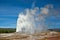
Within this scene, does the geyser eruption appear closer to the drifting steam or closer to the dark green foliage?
the drifting steam

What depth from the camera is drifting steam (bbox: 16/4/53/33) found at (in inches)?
73.9

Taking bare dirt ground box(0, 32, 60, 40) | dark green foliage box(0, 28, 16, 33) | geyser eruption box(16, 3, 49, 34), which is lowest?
bare dirt ground box(0, 32, 60, 40)

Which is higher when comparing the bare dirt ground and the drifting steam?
the drifting steam

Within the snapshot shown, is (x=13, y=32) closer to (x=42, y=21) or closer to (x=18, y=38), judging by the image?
(x=18, y=38)

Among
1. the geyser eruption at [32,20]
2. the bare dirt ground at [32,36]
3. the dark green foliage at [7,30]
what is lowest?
the bare dirt ground at [32,36]

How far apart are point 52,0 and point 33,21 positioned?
0.42 meters

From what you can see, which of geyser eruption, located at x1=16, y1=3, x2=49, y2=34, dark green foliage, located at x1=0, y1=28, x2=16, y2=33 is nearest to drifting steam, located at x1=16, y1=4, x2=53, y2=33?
geyser eruption, located at x1=16, y1=3, x2=49, y2=34

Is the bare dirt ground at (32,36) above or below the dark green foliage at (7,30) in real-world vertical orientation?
below

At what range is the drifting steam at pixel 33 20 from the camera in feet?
6.15

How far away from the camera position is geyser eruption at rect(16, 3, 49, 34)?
1.88m

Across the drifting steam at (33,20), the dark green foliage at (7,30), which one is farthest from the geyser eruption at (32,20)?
the dark green foliage at (7,30)

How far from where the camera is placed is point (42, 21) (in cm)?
189

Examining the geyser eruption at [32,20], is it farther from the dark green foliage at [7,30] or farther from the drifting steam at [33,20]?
the dark green foliage at [7,30]

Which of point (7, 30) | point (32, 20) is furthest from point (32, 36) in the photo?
point (7, 30)
